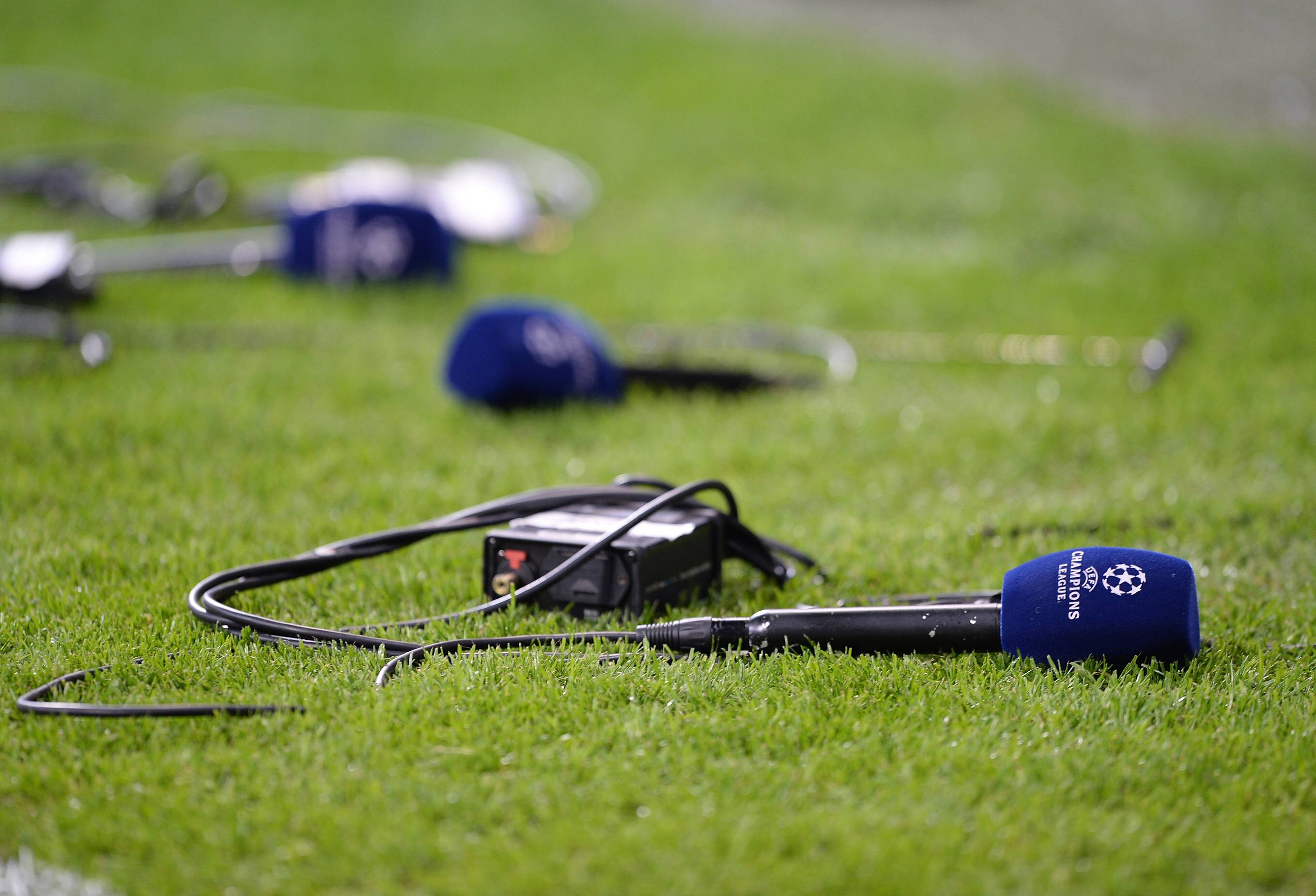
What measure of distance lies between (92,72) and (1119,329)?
11.2 m

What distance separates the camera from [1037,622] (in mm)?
2281

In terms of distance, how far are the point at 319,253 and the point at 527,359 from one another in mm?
2309

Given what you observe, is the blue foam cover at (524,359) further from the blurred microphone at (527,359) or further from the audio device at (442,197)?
the audio device at (442,197)

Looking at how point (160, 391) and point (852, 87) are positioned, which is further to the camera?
point (852, 87)

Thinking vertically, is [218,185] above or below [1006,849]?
above

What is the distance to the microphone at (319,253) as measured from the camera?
584 centimetres

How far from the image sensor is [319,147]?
10.8m

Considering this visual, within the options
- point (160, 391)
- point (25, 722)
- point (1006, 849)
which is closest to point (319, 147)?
point (160, 391)

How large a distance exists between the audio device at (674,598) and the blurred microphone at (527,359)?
1.63m

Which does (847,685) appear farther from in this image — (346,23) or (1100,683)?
(346,23)

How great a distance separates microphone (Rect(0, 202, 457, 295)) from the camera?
5844 mm

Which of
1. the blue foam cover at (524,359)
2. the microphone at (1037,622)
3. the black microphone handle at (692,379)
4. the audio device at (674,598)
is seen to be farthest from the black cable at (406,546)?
the black microphone handle at (692,379)

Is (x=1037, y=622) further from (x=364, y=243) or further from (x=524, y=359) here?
(x=364, y=243)

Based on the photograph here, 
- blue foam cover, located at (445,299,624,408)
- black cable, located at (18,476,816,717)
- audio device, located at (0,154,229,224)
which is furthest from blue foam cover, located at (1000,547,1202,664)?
audio device, located at (0,154,229,224)
